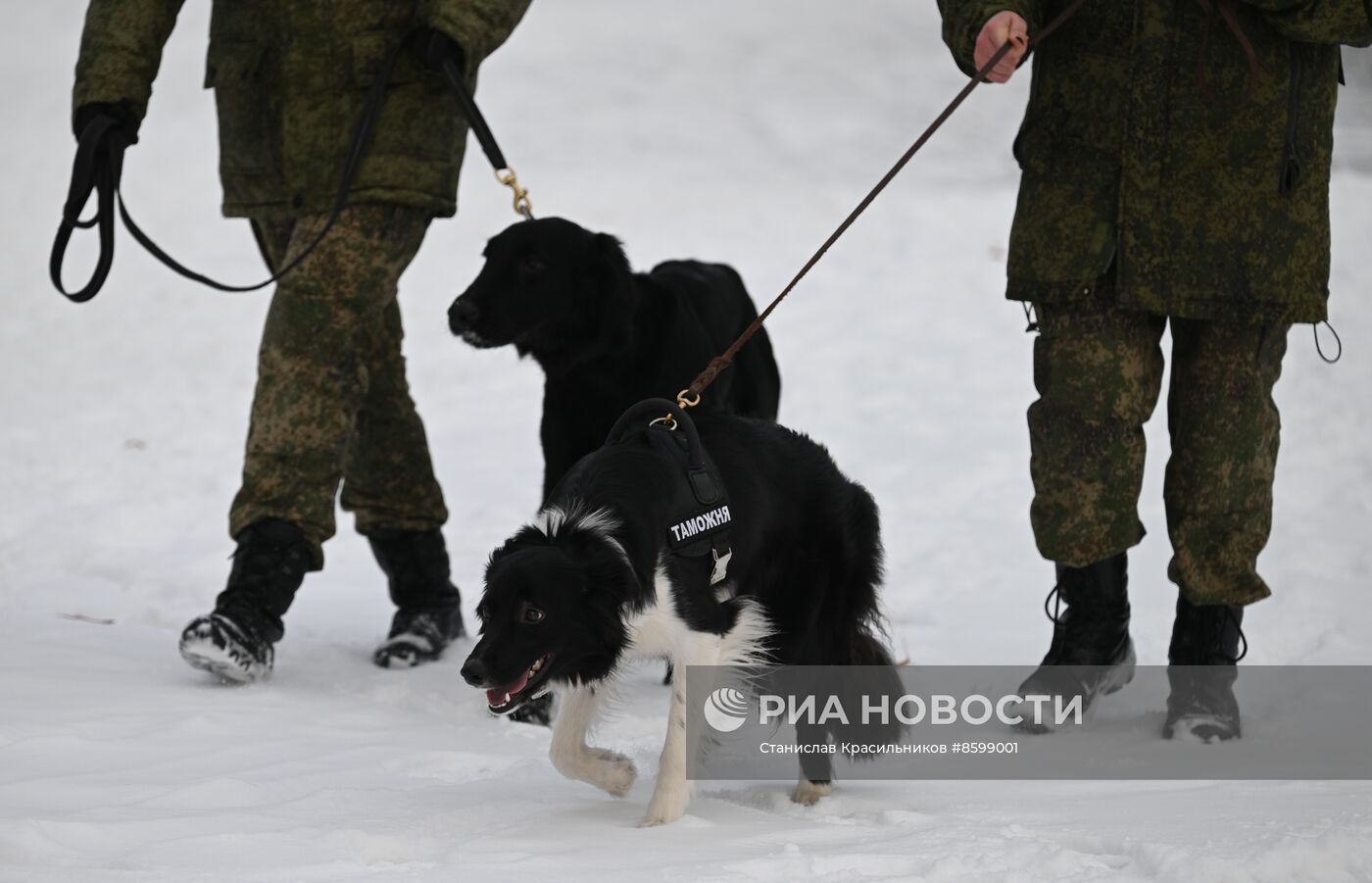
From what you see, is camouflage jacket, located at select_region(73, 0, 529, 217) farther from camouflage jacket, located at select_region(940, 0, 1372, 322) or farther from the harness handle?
camouflage jacket, located at select_region(940, 0, 1372, 322)

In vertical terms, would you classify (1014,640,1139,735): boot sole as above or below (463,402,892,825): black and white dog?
below

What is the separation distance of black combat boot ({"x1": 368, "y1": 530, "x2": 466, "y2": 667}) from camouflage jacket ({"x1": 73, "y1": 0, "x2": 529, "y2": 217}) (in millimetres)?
1035

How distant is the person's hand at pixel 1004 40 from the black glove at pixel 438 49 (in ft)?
4.73

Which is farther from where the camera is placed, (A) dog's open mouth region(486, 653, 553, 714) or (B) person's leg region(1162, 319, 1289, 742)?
(B) person's leg region(1162, 319, 1289, 742)

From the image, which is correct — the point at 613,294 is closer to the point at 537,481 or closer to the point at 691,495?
the point at 691,495

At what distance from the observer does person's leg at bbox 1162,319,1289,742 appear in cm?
355

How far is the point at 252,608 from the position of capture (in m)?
3.91

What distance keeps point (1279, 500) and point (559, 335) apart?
329 cm

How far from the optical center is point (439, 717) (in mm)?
3814

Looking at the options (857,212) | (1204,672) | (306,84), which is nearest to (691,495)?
(857,212)

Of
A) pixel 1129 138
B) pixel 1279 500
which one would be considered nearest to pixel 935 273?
pixel 1279 500

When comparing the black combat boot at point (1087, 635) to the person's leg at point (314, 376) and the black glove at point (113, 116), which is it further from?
the black glove at point (113, 116)

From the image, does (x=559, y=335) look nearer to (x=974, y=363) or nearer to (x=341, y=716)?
(x=341, y=716)

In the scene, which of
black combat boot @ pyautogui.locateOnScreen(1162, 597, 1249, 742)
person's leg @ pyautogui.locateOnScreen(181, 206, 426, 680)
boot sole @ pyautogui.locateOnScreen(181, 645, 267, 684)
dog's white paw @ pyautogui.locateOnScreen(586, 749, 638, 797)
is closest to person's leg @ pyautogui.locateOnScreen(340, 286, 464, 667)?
person's leg @ pyautogui.locateOnScreen(181, 206, 426, 680)
